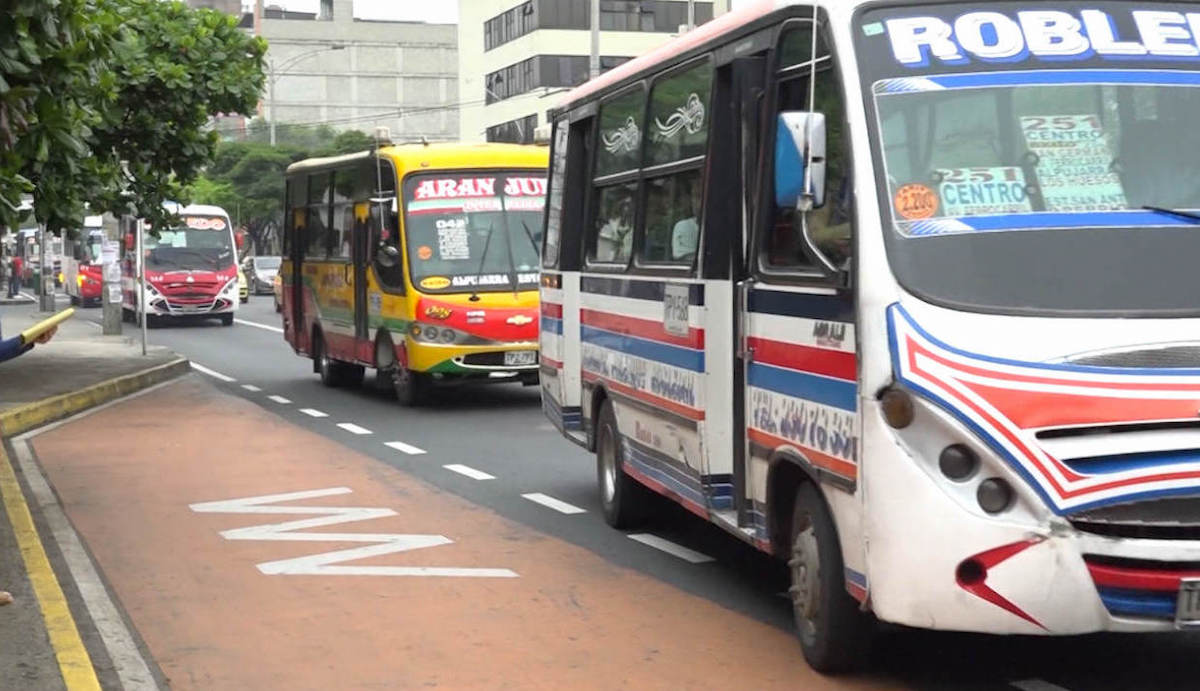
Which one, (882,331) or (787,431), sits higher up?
(882,331)

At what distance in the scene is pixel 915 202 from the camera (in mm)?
6430

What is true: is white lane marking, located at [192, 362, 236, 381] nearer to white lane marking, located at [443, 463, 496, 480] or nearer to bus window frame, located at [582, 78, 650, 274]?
white lane marking, located at [443, 463, 496, 480]

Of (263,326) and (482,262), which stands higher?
(482,262)

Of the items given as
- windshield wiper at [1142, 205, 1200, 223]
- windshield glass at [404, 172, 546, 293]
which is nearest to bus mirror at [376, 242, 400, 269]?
windshield glass at [404, 172, 546, 293]

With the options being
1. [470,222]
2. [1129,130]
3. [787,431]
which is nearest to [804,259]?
[787,431]

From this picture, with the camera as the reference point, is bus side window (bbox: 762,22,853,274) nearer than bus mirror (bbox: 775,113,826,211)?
No

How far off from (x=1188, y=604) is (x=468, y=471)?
8.51 m

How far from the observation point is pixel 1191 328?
19.6 ft

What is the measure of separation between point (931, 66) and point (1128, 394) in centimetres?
151

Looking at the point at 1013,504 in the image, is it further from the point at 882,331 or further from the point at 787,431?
the point at 787,431

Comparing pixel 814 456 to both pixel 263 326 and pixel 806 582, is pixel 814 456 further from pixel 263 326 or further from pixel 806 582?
pixel 263 326

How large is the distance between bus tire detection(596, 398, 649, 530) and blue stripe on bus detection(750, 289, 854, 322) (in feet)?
10.2

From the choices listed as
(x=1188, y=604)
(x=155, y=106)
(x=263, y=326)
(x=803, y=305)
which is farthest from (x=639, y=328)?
(x=263, y=326)

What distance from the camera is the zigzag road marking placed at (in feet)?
31.5
